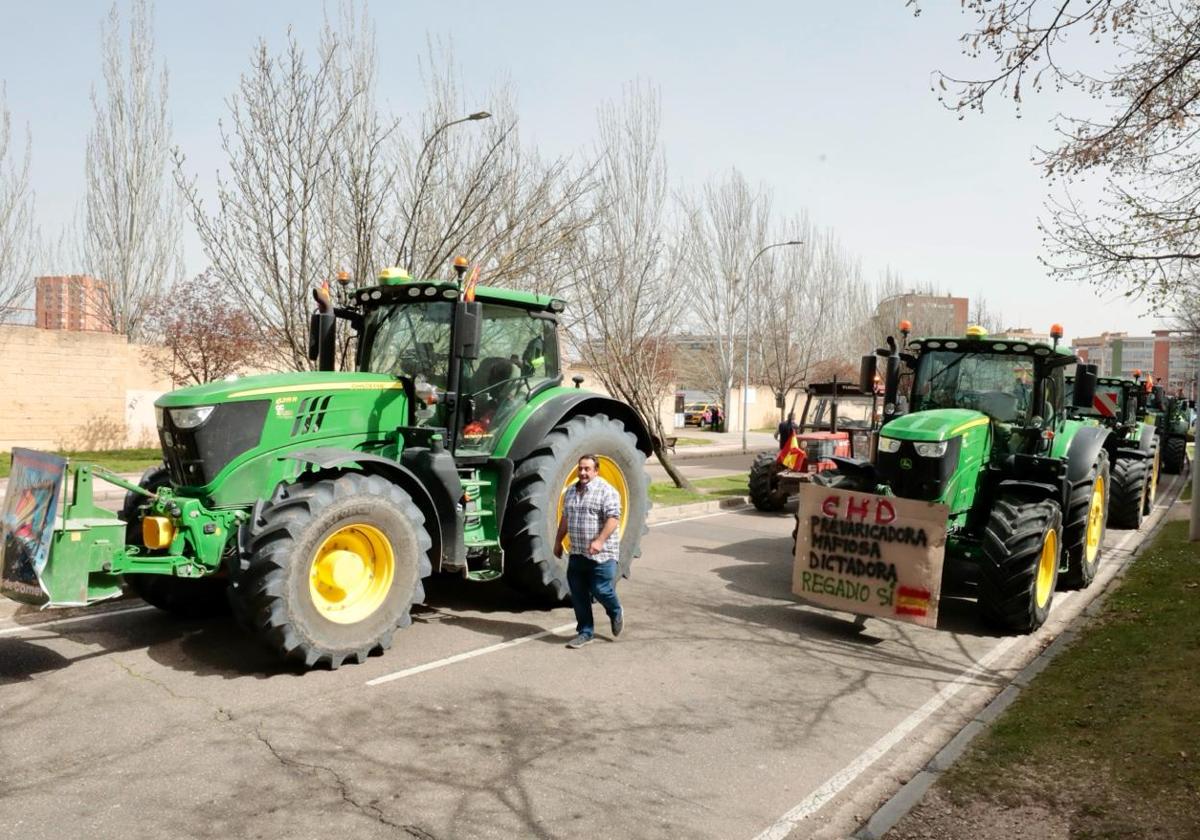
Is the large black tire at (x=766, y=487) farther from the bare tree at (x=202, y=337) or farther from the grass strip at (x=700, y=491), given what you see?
the bare tree at (x=202, y=337)

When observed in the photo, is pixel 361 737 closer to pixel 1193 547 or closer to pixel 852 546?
pixel 852 546

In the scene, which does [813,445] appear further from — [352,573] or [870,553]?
[352,573]

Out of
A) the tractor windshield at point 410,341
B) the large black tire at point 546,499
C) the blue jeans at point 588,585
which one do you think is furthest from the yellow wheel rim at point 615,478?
the tractor windshield at point 410,341

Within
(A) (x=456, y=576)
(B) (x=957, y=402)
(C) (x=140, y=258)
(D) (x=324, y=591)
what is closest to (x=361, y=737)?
(D) (x=324, y=591)

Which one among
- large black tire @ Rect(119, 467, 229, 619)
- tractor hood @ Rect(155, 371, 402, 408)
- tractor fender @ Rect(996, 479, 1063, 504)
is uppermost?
tractor hood @ Rect(155, 371, 402, 408)

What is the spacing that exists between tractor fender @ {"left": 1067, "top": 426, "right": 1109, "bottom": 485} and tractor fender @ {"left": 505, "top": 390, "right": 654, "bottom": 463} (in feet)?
14.5

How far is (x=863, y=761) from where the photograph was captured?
525 centimetres

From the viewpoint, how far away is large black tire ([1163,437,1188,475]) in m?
25.8

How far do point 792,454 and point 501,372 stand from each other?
26.0ft

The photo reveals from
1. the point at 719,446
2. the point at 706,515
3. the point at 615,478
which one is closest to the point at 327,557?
the point at 615,478

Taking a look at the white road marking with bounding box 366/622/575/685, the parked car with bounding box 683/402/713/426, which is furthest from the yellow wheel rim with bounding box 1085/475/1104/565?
the parked car with bounding box 683/402/713/426

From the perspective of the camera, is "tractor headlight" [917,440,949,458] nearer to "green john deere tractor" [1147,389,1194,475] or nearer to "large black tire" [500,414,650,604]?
"large black tire" [500,414,650,604]

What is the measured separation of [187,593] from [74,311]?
78.4 feet

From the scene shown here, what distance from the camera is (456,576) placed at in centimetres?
948
